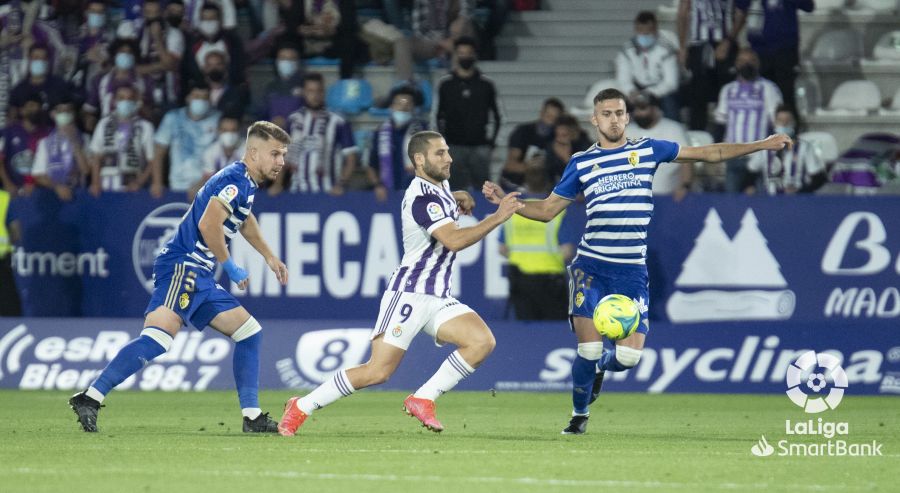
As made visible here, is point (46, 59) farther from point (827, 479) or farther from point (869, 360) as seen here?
point (827, 479)

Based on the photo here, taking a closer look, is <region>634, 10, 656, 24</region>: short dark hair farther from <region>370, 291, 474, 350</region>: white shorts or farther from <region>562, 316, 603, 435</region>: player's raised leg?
<region>370, 291, 474, 350</region>: white shorts

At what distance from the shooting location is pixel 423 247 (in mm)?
10477

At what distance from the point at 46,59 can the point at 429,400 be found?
40.4 ft

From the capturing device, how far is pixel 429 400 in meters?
10.4

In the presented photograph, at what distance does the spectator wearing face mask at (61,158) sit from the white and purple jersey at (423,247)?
31.7 ft

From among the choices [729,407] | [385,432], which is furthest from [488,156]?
[385,432]

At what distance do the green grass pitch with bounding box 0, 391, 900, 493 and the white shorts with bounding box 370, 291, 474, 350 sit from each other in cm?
68

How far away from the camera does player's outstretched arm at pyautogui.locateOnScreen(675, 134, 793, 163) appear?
10469 millimetres

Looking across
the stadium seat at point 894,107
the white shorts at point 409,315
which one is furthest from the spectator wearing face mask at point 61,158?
the white shorts at point 409,315

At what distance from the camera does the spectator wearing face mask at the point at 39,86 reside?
20797mm

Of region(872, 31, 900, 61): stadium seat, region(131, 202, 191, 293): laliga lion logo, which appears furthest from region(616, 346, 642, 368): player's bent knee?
region(872, 31, 900, 61): stadium seat

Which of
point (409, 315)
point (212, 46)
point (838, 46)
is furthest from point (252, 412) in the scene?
point (838, 46)

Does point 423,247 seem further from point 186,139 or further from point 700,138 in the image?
point 186,139

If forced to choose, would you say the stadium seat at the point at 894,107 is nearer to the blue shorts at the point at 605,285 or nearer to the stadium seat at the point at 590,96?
the stadium seat at the point at 590,96
